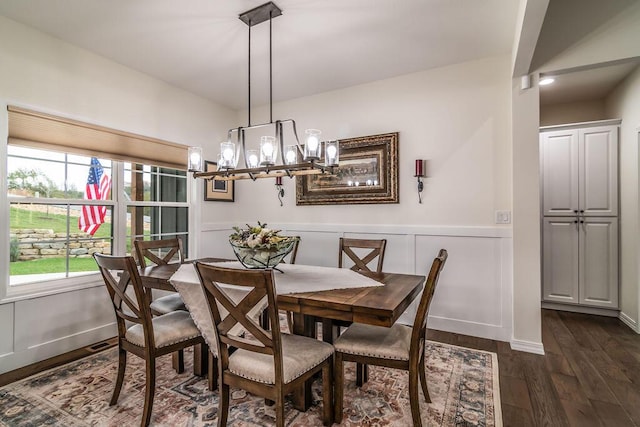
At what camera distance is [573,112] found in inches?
161

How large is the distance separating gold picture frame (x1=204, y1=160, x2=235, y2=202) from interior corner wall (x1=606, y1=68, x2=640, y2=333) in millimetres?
4528

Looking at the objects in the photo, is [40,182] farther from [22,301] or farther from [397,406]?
[397,406]

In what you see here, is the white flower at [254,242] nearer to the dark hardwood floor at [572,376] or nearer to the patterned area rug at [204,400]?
the patterned area rug at [204,400]

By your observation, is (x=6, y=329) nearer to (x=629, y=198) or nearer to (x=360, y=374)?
(x=360, y=374)

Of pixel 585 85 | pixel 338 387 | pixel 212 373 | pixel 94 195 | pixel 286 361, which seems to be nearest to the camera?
pixel 286 361

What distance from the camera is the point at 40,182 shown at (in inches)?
105

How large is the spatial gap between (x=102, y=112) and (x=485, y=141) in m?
3.57

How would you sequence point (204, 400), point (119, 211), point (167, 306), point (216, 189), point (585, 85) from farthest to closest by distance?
point (216, 189) < point (585, 85) < point (119, 211) < point (167, 306) < point (204, 400)

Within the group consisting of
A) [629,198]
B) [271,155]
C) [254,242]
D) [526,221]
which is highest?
[271,155]

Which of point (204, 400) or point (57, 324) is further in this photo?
point (57, 324)

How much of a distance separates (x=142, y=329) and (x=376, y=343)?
138 centimetres

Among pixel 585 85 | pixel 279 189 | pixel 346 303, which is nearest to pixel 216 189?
pixel 279 189

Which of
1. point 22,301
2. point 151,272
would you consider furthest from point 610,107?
point 22,301

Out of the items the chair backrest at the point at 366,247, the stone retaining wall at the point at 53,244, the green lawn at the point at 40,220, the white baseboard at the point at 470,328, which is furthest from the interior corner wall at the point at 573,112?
the green lawn at the point at 40,220
